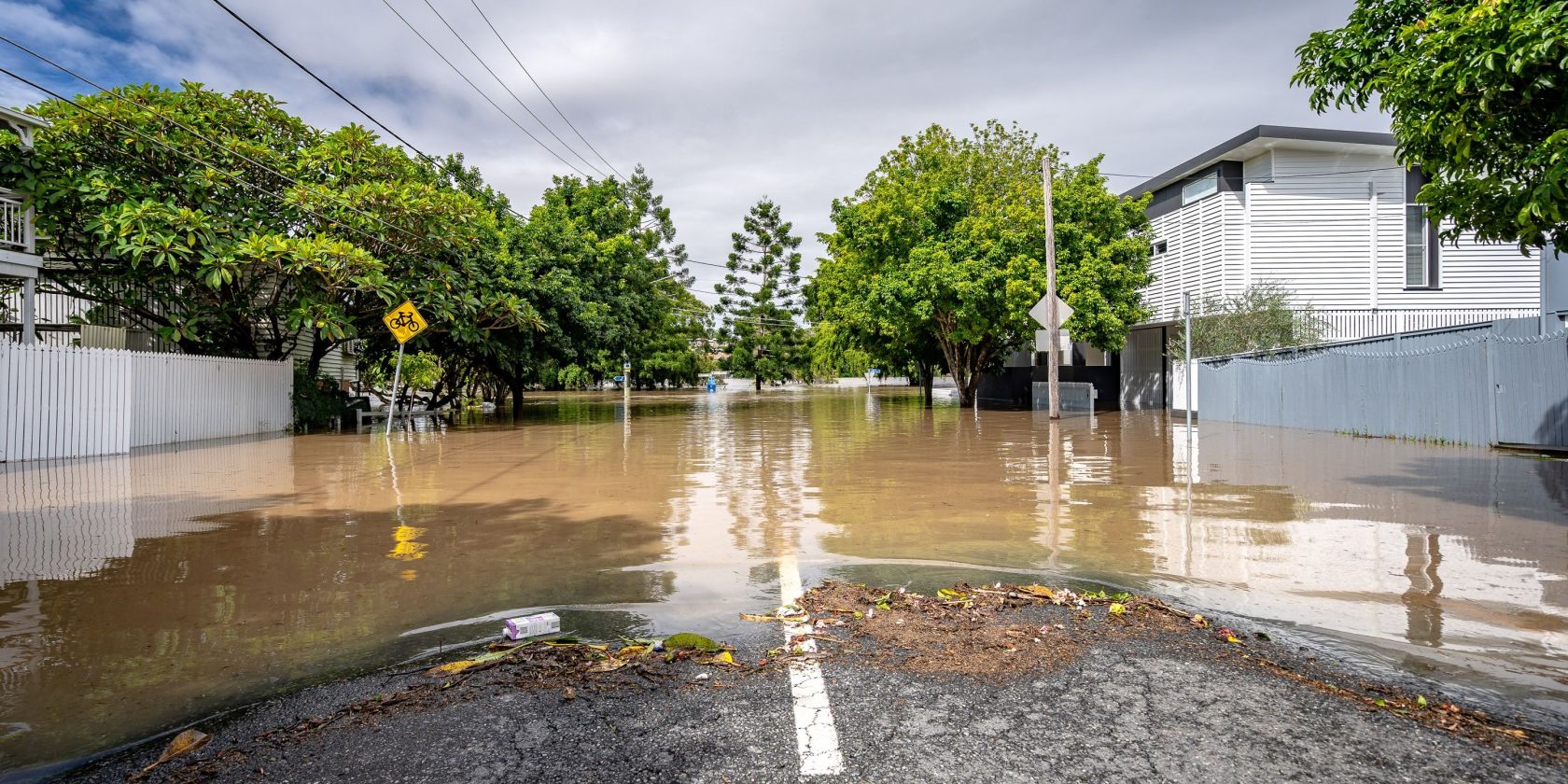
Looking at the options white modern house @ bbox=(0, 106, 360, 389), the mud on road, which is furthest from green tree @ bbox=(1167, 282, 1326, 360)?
white modern house @ bbox=(0, 106, 360, 389)

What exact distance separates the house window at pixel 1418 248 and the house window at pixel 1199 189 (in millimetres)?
5995

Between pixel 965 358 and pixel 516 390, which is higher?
pixel 965 358

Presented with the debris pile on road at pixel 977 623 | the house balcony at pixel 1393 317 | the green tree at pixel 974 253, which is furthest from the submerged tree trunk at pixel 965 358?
the debris pile on road at pixel 977 623

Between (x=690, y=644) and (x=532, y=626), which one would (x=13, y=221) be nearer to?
(x=532, y=626)

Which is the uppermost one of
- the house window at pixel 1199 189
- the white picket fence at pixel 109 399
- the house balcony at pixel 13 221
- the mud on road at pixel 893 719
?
the house window at pixel 1199 189

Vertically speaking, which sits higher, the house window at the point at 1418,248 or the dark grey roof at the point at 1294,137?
the dark grey roof at the point at 1294,137

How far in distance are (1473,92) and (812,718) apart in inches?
308

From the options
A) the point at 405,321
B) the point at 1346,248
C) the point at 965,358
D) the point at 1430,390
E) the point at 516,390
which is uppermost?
Answer: the point at 1346,248

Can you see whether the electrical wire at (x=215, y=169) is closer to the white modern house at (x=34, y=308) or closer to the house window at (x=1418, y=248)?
the white modern house at (x=34, y=308)

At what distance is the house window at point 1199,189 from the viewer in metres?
27.9

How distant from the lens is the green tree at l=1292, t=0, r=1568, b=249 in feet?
21.2

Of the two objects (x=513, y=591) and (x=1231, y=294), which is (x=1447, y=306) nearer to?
(x=1231, y=294)

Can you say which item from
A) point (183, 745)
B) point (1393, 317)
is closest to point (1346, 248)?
point (1393, 317)

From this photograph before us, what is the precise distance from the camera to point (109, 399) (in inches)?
599
